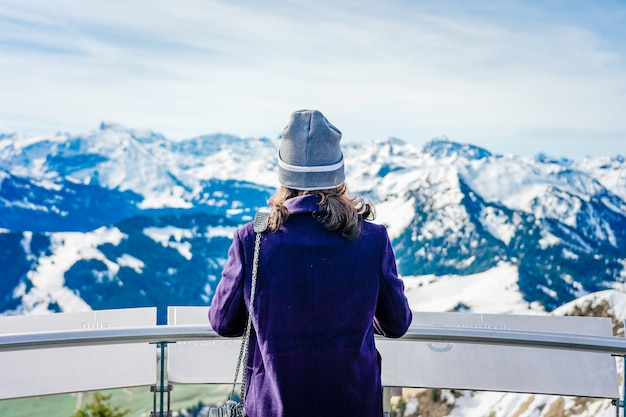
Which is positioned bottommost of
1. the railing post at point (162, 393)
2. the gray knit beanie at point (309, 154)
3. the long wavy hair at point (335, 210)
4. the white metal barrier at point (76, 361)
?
the railing post at point (162, 393)

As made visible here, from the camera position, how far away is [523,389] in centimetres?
394

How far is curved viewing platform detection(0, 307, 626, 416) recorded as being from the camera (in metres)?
3.78

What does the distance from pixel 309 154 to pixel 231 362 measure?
1690 mm

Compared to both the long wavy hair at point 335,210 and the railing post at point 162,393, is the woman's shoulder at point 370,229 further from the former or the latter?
the railing post at point 162,393

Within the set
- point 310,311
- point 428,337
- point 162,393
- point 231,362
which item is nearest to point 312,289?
point 310,311

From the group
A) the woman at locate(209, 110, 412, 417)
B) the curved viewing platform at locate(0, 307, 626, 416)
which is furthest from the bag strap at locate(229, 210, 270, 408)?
the curved viewing platform at locate(0, 307, 626, 416)

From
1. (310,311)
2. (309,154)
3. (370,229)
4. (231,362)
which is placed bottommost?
(231,362)

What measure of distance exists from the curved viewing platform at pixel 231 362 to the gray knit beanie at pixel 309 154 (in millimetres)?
1368

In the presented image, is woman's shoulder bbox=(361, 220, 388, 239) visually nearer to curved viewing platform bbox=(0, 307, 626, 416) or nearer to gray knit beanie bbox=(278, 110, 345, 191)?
gray knit beanie bbox=(278, 110, 345, 191)

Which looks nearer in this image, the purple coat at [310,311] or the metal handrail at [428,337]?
the purple coat at [310,311]

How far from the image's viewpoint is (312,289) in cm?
256

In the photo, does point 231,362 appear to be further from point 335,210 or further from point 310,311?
point 335,210

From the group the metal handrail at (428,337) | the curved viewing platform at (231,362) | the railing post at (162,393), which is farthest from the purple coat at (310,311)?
the railing post at (162,393)

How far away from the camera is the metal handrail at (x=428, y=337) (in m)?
3.47
